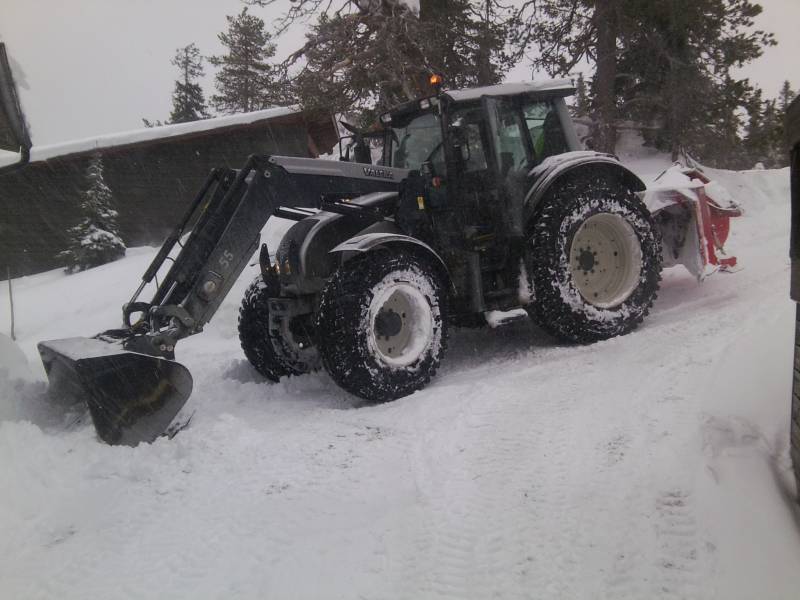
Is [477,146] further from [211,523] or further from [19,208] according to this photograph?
[19,208]

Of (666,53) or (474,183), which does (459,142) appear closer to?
(474,183)

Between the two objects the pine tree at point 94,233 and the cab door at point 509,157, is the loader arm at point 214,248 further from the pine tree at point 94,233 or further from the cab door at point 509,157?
the pine tree at point 94,233

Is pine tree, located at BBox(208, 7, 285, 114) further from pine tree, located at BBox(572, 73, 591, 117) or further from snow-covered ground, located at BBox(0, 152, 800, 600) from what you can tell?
snow-covered ground, located at BBox(0, 152, 800, 600)

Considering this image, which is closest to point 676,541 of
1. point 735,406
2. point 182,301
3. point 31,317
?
point 735,406

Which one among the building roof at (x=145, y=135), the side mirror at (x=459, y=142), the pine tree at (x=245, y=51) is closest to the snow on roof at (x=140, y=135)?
the building roof at (x=145, y=135)

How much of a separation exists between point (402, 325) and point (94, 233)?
12.4m

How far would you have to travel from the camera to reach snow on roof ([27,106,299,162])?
14836 mm

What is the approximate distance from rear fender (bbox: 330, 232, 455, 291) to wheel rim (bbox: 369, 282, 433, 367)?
0.32 metres

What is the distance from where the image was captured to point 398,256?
4.12 m

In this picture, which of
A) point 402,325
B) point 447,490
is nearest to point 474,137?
point 402,325

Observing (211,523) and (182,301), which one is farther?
(182,301)

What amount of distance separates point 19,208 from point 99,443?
49.4 feet

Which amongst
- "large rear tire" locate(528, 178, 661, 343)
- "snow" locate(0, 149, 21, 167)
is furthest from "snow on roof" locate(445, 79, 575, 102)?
"snow" locate(0, 149, 21, 167)

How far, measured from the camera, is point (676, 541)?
2.09 metres
